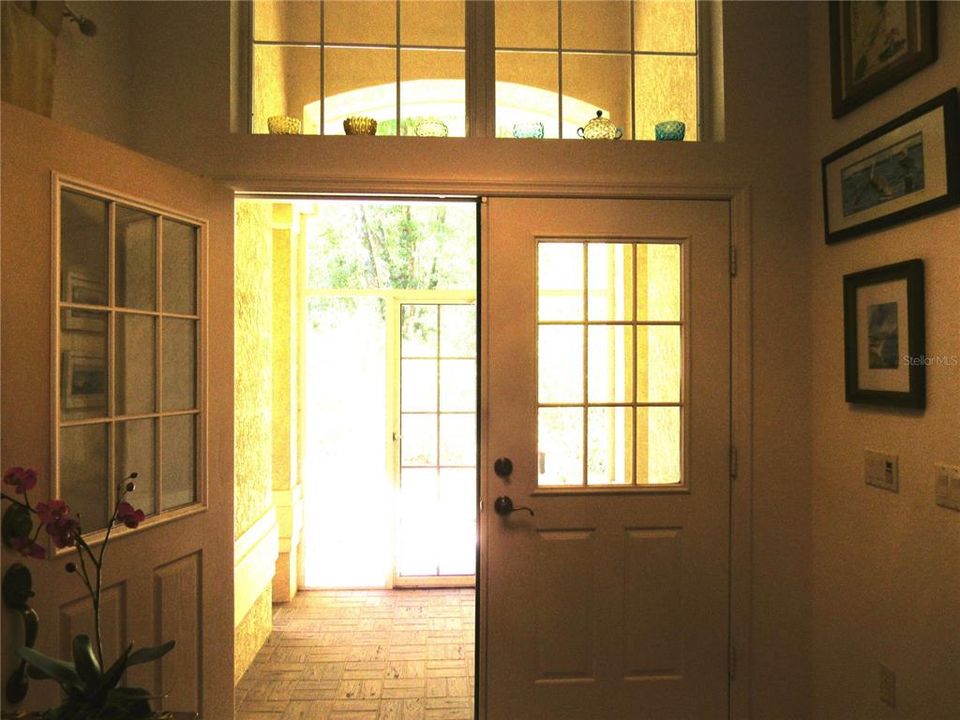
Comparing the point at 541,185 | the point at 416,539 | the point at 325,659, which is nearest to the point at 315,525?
the point at 416,539

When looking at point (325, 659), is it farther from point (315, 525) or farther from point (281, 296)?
point (281, 296)

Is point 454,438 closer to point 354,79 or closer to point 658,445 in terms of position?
point 658,445

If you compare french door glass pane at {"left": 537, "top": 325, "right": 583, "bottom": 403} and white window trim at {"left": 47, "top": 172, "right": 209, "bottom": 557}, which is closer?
white window trim at {"left": 47, "top": 172, "right": 209, "bottom": 557}

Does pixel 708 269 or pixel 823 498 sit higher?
pixel 708 269

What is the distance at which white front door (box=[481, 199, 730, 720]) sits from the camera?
2234 mm

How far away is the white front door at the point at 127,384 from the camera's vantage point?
160 centimetres

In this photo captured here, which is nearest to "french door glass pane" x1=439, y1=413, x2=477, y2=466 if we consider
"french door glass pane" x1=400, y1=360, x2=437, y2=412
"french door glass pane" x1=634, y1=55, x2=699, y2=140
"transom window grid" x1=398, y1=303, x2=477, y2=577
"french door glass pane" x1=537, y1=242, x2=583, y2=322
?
"transom window grid" x1=398, y1=303, x2=477, y2=577

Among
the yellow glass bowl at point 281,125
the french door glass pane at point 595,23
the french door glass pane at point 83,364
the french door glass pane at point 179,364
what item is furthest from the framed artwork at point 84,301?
the french door glass pane at point 595,23

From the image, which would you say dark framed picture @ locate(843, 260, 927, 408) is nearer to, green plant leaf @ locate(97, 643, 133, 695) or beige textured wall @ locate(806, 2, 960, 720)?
beige textured wall @ locate(806, 2, 960, 720)

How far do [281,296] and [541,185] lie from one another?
2.34m

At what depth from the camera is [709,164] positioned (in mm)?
2279

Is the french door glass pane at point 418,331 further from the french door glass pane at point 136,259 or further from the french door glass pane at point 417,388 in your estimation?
the french door glass pane at point 136,259

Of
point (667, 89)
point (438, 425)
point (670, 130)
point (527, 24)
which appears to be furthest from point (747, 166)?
point (438, 425)

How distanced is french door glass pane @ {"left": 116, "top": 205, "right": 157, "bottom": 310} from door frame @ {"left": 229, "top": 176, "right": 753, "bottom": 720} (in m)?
0.39
